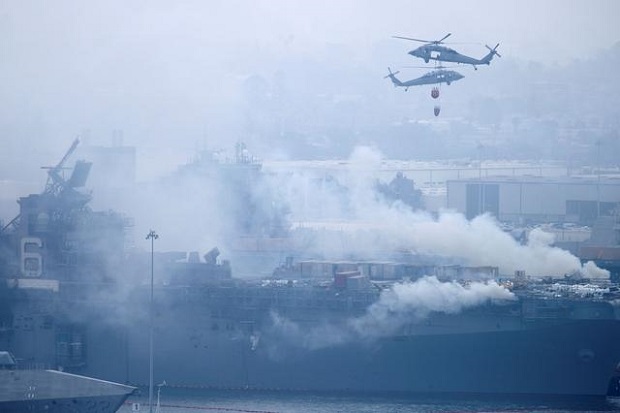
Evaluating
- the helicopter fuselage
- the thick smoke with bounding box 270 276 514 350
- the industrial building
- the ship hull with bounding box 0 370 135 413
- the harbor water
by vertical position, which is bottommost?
the harbor water

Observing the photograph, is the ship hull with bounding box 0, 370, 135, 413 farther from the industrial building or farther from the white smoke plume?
the industrial building

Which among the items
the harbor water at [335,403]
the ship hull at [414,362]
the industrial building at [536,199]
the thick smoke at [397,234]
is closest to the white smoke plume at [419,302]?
the ship hull at [414,362]

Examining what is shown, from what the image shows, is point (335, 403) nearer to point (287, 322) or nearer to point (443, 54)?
point (287, 322)

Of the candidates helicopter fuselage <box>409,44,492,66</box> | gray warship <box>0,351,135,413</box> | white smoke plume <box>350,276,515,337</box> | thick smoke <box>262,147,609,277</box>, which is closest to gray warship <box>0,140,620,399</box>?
white smoke plume <box>350,276,515,337</box>

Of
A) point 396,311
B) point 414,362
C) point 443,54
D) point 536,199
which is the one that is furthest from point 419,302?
point 536,199

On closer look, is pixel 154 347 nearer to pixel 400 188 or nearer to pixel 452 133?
pixel 400 188

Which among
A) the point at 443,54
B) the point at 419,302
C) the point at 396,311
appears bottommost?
the point at 396,311

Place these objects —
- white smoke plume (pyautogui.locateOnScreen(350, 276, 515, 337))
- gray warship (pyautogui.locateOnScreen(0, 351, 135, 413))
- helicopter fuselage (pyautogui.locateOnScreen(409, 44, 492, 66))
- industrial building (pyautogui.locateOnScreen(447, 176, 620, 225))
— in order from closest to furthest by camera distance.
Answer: gray warship (pyautogui.locateOnScreen(0, 351, 135, 413)), white smoke plume (pyautogui.locateOnScreen(350, 276, 515, 337)), helicopter fuselage (pyautogui.locateOnScreen(409, 44, 492, 66)), industrial building (pyautogui.locateOnScreen(447, 176, 620, 225))
